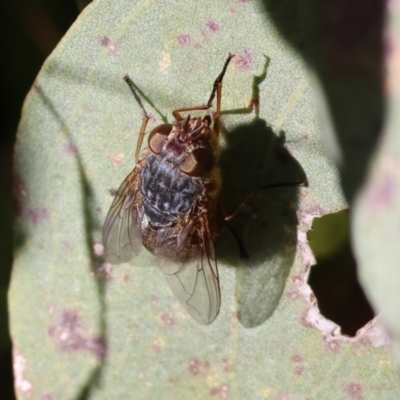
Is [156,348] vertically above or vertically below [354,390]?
above

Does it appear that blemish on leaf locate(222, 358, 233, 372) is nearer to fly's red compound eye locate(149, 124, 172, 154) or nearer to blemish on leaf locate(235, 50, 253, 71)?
fly's red compound eye locate(149, 124, 172, 154)

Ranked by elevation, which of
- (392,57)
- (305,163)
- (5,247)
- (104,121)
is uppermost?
(392,57)

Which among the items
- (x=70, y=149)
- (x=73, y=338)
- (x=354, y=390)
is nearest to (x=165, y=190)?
(x=70, y=149)

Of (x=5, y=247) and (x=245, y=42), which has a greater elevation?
(x=245, y=42)

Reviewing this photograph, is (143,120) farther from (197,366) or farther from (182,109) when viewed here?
(197,366)

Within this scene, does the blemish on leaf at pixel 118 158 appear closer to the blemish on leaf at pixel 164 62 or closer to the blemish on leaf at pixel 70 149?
the blemish on leaf at pixel 70 149

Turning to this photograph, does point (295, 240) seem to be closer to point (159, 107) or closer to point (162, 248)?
point (162, 248)

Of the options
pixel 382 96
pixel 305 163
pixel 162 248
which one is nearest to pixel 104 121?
pixel 162 248
